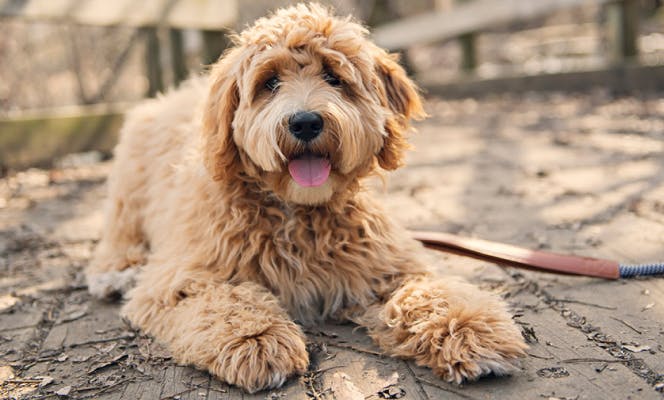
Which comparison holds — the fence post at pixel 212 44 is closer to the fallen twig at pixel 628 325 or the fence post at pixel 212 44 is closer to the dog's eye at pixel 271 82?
the dog's eye at pixel 271 82

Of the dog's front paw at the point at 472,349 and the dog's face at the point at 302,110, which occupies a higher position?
the dog's face at the point at 302,110

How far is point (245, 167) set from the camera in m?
3.20

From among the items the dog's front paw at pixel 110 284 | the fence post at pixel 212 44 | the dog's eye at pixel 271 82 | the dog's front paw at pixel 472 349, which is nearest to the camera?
the dog's front paw at pixel 472 349

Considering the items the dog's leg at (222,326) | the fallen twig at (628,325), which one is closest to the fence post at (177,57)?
Answer: the dog's leg at (222,326)

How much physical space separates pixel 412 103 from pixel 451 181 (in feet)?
8.53

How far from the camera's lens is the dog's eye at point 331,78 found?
125 inches

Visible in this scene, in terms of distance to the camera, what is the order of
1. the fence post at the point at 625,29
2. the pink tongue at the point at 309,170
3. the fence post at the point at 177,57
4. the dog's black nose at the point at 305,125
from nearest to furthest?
the dog's black nose at the point at 305,125, the pink tongue at the point at 309,170, the fence post at the point at 177,57, the fence post at the point at 625,29

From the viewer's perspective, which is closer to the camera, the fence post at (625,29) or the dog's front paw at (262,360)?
the dog's front paw at (262,360)

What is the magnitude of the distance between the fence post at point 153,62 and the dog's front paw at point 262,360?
6.27 meters

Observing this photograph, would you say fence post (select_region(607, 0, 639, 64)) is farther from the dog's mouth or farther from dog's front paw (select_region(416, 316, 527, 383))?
dog's front paw (select_region(416, 316, 527, 383))

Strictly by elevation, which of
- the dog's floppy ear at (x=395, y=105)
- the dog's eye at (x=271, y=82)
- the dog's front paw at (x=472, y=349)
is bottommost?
the dog's front paw at (x=472, y=349)

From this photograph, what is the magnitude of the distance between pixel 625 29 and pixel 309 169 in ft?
27.8

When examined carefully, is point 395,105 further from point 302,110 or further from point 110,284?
point 110,284

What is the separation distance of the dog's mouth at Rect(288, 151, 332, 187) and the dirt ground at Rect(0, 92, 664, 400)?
0.60 m
